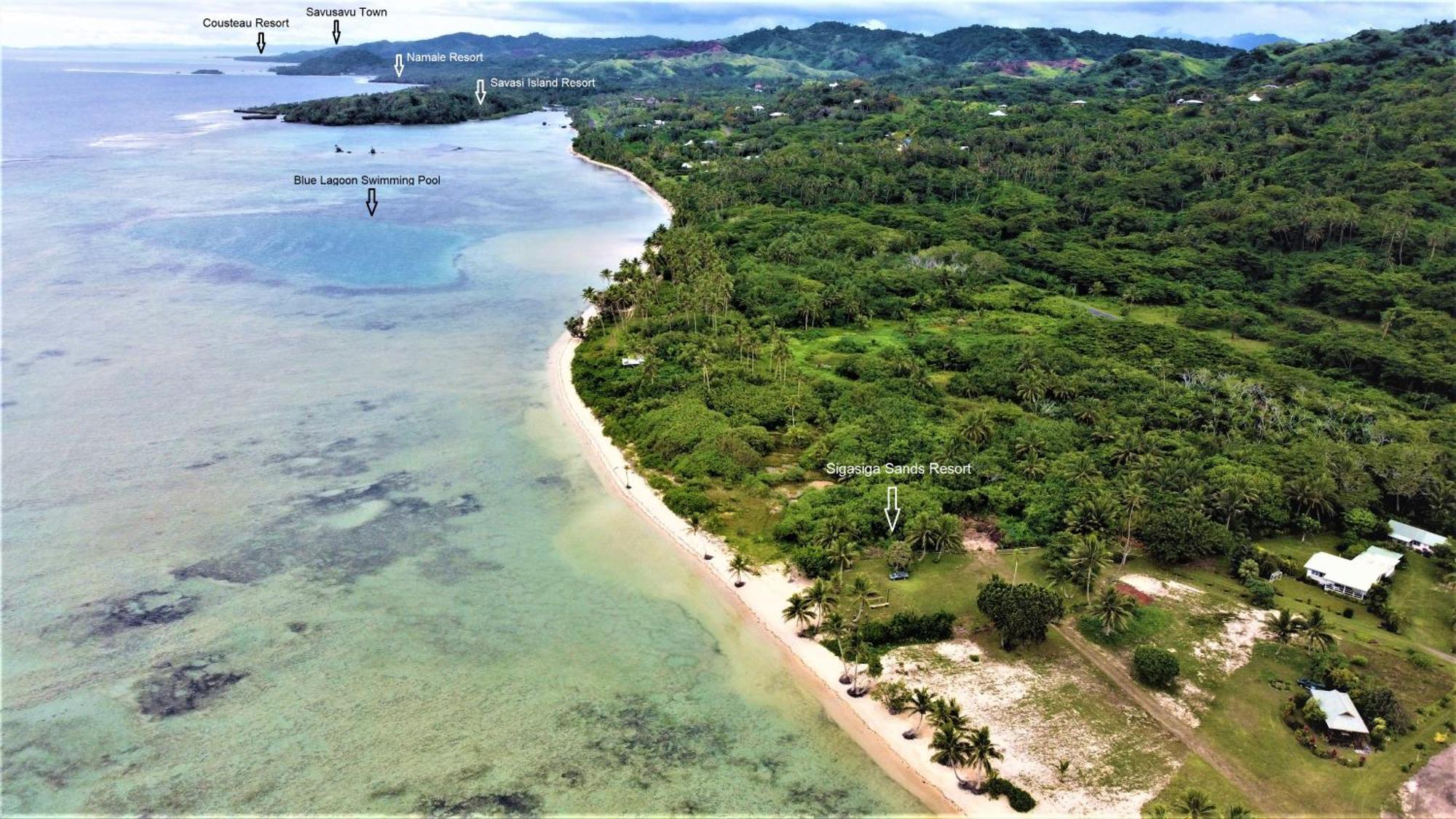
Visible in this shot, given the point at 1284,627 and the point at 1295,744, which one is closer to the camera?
the point at 1295,744

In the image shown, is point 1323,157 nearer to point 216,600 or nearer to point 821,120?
point 821,120

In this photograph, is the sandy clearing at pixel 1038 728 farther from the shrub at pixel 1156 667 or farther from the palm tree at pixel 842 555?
the palm tree at pixel 842 555

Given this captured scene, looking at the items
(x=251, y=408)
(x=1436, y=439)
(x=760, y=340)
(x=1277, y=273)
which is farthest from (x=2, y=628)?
(x=1277, y=273)

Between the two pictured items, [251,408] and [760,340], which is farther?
[760,340]

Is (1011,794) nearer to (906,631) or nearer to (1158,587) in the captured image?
(906,631)

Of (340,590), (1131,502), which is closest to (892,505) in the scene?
(1131,502)

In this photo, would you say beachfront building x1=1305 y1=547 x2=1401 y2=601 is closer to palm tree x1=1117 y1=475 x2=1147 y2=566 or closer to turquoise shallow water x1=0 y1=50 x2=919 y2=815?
palm tree x1=1117 y1=475 x2=1147 y2=566
